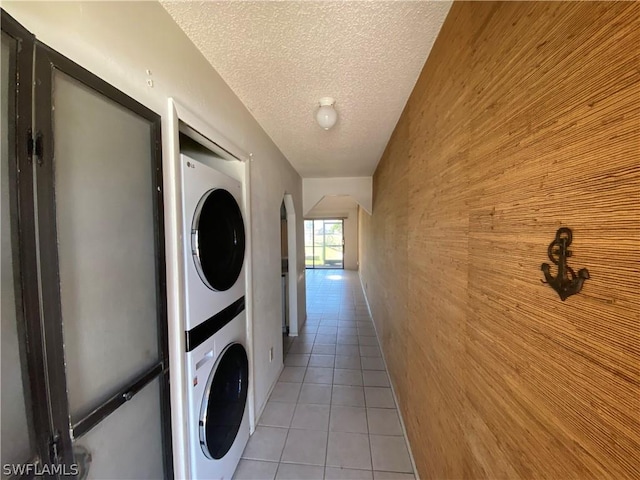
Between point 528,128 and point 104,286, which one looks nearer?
point 528,128

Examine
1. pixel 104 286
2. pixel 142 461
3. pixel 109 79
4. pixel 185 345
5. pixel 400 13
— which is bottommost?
pixel 142 461

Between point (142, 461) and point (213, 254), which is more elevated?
point (213, 254)

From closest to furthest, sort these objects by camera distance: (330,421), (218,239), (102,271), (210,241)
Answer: (102,271) → (210,241) → (218,239) → (330,421)

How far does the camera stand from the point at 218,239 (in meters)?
1.38

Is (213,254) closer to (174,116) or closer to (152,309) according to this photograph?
(152,309)

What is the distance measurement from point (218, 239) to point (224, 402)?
0.93 m

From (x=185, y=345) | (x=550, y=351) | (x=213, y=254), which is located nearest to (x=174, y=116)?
(x=213, y=254)

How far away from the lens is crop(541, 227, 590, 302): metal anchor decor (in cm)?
47

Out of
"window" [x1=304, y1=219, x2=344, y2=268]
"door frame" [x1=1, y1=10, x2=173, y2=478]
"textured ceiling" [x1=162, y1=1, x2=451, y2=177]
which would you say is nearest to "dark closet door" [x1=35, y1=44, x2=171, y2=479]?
"door frame" [x1=1, y1=10, x2=173, y2=478]

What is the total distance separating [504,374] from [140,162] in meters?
1.26

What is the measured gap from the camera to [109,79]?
725 mm

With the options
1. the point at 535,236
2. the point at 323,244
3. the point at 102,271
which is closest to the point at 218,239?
the point at 102,271

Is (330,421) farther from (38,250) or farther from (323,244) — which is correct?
(323,244)

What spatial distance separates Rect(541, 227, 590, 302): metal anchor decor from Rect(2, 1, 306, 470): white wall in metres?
1.17
